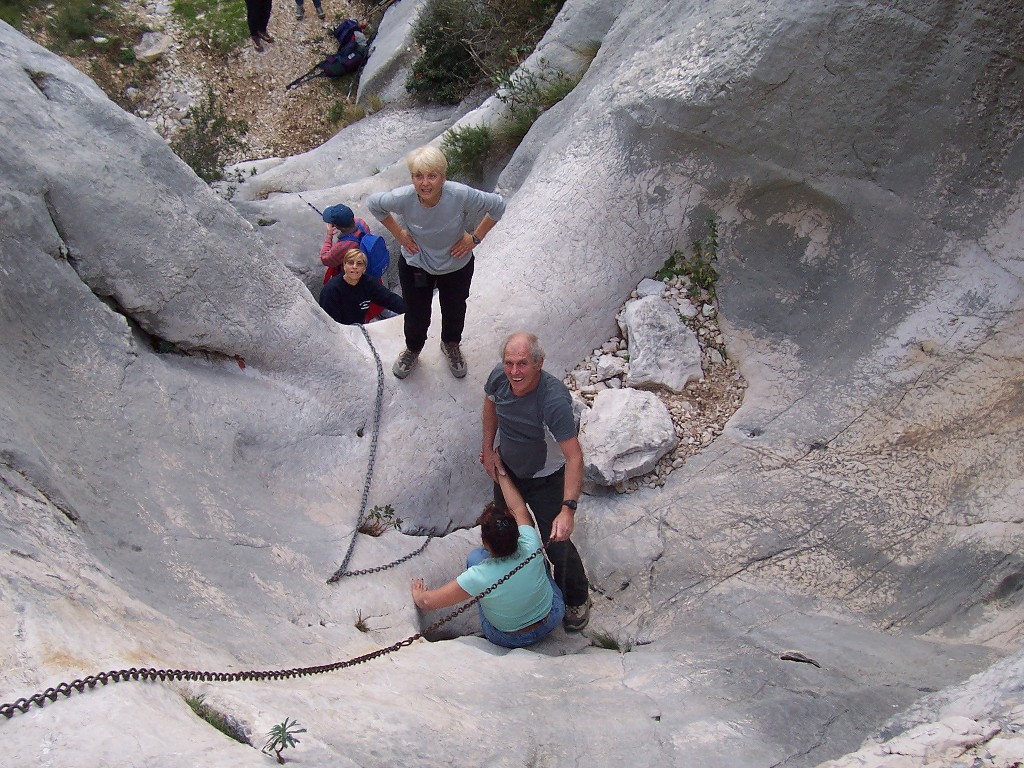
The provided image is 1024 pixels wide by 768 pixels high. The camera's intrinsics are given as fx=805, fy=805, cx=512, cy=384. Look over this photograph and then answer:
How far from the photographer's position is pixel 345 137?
9.41m

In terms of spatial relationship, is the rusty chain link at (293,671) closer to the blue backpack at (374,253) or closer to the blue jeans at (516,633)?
the blue jeans at (516,633)

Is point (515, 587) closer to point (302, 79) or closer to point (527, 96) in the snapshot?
point (527, 96)

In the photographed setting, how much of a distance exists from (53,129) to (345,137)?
6.20 metres

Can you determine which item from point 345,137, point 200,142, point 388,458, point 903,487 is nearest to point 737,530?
point 903,487

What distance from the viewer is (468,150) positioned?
707 cm

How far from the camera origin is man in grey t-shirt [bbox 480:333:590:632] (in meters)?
3.62

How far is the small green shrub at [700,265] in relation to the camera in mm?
5109

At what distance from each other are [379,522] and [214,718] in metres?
2.02

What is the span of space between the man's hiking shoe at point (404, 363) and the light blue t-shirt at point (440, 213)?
677 millimetres

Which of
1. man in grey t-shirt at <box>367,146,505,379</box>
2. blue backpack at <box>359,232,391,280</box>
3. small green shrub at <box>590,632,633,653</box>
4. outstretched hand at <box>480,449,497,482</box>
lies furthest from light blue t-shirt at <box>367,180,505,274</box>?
small green shrub at <box>590,632,633,653</box>

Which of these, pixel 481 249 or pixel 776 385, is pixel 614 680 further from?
pixel 481 249

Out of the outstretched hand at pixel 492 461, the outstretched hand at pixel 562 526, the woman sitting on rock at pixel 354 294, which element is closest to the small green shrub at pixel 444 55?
the woman sitting on rock at pixel 354 294

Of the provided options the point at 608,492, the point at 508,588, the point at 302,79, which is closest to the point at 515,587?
the point at 508,588

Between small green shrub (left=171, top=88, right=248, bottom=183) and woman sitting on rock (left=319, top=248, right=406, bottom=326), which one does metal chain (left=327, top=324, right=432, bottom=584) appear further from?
small green shrub (left=171, top=88, right=248, bottom=183)
